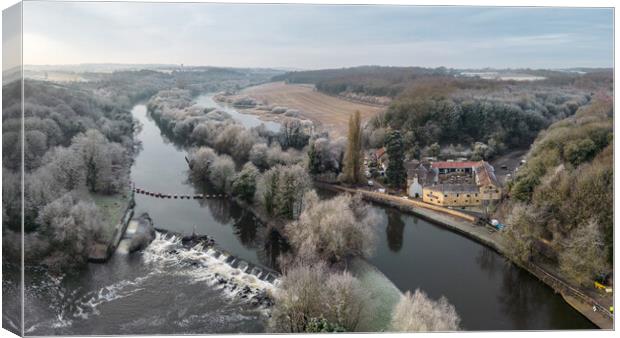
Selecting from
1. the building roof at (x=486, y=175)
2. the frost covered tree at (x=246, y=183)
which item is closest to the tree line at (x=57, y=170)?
the frost covered tree at (x=246, y=183)

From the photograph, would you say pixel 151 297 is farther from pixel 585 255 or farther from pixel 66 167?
pixel 585 255

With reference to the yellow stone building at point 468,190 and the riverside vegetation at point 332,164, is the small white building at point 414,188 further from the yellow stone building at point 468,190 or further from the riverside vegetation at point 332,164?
the riverside vegetation at point 332,164

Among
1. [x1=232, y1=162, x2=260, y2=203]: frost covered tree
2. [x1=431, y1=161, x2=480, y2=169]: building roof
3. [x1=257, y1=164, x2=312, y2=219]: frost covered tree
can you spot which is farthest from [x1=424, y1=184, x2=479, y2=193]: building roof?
[x1=232, y1=162, x2=260, y2=203]: frost covered tree

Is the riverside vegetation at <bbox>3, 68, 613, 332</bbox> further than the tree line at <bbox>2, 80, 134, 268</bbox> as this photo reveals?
Yes

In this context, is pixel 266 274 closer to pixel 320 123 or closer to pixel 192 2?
pixel 320 123

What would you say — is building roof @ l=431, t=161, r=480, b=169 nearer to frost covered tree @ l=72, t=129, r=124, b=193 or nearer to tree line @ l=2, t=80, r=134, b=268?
tree line @ l=2, t=80, r=134, b=268

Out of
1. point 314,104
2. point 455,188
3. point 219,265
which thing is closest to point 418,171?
point 455,188
